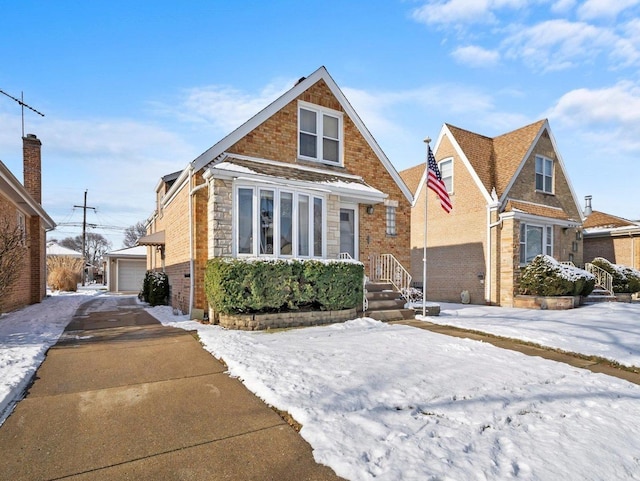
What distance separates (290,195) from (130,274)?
75.2ft

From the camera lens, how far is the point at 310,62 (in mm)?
12359

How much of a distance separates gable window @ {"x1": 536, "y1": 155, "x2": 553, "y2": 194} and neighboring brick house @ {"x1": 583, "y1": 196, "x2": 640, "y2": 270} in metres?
5.55

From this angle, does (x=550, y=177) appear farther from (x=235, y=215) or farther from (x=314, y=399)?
(x=314, y=399)

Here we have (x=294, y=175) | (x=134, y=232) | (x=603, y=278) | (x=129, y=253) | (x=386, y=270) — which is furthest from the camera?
(x=134, y=232)

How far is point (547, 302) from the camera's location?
13.3 m

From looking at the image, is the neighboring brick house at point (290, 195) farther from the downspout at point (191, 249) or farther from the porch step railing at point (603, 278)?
the porch step railing at point (603, 278)

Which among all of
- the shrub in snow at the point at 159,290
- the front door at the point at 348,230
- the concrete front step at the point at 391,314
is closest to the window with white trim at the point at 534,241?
the concrete front step at the point at 391,314

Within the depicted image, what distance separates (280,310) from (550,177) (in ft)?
50.7

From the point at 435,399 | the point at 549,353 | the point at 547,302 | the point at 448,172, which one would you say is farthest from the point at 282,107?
the point at 547,302

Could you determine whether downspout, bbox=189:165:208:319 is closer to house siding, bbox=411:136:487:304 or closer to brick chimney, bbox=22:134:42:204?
house siding, bbox=411:136:487:304

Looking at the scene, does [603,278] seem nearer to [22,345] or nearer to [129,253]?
[22,345]

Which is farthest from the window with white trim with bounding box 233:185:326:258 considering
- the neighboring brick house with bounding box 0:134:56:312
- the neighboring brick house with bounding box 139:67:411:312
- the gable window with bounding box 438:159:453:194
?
the gable window with bounding box 438:159:453:194

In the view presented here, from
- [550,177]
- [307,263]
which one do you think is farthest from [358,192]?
[550,177]

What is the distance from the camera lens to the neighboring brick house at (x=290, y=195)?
938 centimetres
